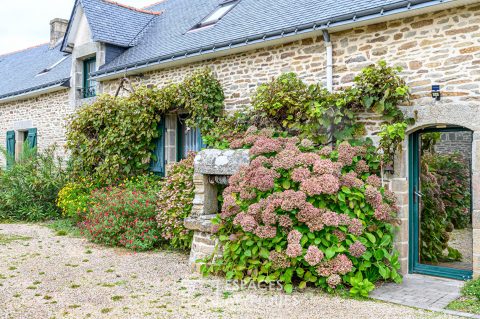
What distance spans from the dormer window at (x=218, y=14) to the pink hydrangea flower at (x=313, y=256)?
665 cm

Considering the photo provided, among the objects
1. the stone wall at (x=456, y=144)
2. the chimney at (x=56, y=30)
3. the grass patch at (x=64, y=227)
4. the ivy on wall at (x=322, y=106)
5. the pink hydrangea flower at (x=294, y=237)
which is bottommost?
the grass patch at (x=64, y=227)

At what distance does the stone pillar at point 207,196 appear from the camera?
6180mm

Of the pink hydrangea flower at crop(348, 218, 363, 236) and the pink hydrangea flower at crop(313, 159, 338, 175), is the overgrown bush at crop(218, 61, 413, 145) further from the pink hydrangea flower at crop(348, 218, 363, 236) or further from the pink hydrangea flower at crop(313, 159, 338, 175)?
the pink hydrangea flower at crop(348, 218, 363, 236)

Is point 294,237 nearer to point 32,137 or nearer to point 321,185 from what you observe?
point 321,185

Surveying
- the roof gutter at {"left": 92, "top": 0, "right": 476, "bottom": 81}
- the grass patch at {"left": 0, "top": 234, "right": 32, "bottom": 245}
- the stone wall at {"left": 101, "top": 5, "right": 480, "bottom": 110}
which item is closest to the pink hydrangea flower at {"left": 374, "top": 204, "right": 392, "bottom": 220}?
the stone wall at {"left": 101, "top": 5, "right": 480, "bottom": 110}

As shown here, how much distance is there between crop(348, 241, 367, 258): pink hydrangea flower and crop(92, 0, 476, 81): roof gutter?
9.96 feet

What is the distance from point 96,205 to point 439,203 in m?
5.89

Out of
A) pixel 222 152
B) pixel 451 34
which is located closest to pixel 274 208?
pixel 222 152

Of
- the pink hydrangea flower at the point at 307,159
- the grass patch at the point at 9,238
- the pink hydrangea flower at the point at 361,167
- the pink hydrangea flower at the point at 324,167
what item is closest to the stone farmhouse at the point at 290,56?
the pink hydrangea flower at the point at 361,167

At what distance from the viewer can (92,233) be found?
8172mm

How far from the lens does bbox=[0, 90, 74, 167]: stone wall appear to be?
42.4 feet

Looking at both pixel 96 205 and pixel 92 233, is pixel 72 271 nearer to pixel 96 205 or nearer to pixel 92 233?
pixel 92 233

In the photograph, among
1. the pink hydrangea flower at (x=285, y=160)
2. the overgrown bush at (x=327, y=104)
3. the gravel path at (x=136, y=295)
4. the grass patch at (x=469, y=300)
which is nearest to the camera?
the gravel path at (x=136, y=295)

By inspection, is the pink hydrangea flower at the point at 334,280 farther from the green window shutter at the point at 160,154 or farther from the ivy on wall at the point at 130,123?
the green window shutter at the point at 160,154
